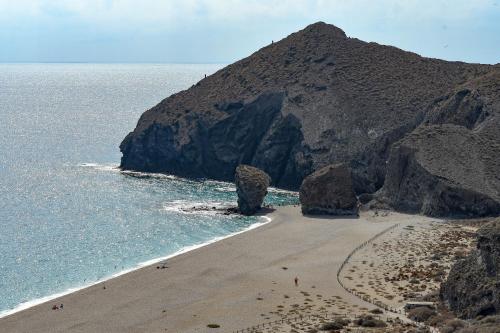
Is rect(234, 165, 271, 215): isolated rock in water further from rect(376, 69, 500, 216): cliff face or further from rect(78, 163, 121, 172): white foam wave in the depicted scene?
rect(78, 163, 121, 172): white foam wave

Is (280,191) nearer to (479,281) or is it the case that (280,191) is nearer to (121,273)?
(121,273)

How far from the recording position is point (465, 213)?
8925 cm

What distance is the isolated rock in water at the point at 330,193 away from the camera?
95062 mm

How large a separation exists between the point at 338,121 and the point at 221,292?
6725cm

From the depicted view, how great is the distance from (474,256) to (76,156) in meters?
116

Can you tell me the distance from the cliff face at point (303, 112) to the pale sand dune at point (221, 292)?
117 feet

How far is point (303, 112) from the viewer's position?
127938mm

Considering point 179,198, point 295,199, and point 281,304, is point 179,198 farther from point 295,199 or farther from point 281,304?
point 281,304

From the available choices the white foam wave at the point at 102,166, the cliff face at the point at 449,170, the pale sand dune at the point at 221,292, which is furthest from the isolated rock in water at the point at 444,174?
the white foam wave at the point at 102,166

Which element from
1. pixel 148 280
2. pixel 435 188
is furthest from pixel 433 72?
pixel 148 280

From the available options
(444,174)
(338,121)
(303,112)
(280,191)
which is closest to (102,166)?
(280,191)

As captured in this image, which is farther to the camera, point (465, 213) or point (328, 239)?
point (465, 213)

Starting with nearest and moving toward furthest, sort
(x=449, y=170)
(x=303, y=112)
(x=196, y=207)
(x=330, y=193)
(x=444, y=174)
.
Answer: (x=444, y=174) → (x=449, y=170) → (x=330, y=193) → (x=196, y=207) → (x=303, y=112)

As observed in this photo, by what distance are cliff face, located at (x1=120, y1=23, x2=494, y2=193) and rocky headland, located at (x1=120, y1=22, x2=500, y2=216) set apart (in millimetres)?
213
